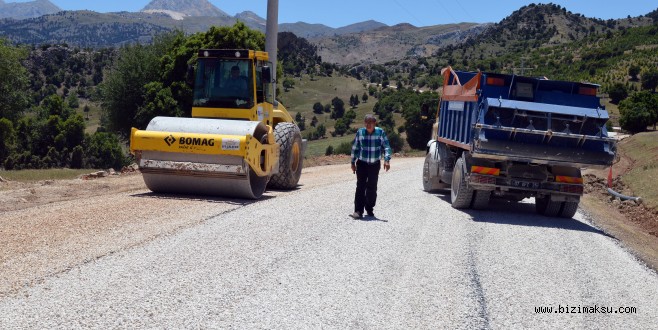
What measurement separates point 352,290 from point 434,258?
2.14m

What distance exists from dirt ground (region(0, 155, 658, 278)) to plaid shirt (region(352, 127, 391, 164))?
14.6ft

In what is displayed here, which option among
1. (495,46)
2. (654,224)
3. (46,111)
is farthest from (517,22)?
(654,224)

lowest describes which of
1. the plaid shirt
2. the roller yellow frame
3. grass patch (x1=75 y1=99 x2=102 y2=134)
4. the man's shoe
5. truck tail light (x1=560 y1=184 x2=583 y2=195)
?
grass patch (x1=75 y1=99 x2=102 y2=134)

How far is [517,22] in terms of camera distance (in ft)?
536

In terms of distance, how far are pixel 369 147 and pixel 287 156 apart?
4.13 m

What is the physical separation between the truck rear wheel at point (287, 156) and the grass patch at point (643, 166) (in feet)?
33.1

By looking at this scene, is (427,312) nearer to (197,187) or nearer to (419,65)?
(197,187)

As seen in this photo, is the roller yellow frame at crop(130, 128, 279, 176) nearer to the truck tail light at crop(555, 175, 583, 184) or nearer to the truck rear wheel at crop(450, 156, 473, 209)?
the truck rear wheel at crop(450, 156, 473, 209)

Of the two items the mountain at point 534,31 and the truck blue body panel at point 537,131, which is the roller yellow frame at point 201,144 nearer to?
the truck blue body panel at point 537,131

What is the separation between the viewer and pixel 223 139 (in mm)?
13148

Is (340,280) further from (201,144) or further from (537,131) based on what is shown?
(537,131)

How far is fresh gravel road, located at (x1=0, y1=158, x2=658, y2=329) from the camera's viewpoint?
6219 mm

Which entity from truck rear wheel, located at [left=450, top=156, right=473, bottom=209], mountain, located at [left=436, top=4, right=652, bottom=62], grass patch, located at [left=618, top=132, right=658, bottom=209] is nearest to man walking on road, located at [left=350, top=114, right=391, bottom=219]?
truck rear wheel, located at [left=450, top=156, right=473, bottom=209]

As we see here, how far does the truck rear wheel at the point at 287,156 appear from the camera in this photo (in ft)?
52.3
